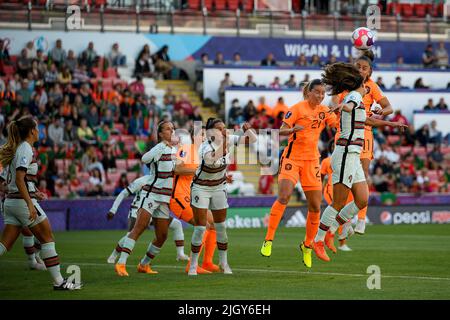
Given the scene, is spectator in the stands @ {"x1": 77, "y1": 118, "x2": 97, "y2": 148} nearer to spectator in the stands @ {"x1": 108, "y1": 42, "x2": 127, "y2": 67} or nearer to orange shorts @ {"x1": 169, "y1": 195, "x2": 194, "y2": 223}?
spectator in the stands @ {"x1": 108, "y1": 42, "x2": 127, "y2": 67}

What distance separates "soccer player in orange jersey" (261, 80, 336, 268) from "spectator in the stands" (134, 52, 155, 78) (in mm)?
20316

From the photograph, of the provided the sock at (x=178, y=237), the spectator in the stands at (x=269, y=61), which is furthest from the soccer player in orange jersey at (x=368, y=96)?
the spectator in the stands at (x=269, y=61)

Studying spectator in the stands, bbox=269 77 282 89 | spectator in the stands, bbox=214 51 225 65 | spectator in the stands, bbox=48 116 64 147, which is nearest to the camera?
spectator in the stands, bbox=48 116 64 147

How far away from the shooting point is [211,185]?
15.4 meters

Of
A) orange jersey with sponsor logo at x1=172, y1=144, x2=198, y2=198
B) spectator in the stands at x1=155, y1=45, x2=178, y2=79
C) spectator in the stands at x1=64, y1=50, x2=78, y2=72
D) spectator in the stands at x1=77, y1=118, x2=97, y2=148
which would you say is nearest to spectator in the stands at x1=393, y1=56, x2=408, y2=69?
spectator in the stands at x1=155, y1=45, x2=178, y2=79

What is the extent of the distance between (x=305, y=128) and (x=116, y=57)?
20.4 m

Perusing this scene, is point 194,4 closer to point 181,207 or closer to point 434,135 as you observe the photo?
point 434,135

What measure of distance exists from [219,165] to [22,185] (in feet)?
11.0

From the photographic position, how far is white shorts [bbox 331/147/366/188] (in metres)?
15.8

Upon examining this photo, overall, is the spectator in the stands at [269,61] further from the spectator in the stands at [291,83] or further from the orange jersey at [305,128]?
the orange jersey at [305,128]

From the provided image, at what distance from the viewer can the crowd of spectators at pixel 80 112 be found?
1217 inches

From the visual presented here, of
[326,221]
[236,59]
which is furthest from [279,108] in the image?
[326,221]

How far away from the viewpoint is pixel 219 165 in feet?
50.8

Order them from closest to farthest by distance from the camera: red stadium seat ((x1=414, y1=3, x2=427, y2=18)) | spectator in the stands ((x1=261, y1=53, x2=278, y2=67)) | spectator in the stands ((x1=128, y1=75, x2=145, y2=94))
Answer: spectator in the stands ((x1=128, y1=75, x2=145, y2=94)) → spectator in the stands ((x1=261, y1=53, x2=278, y2=67)) → red stadium seat ((x1=414, y1=3, x2=427, y2=18))
